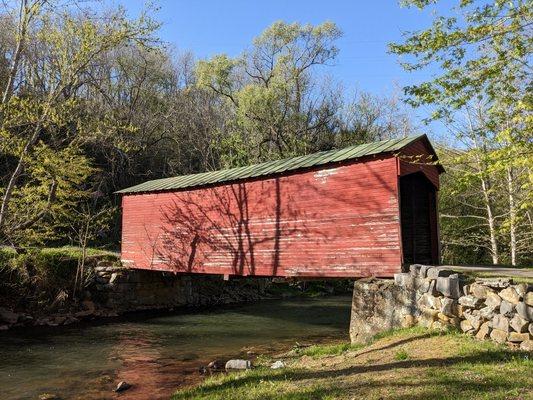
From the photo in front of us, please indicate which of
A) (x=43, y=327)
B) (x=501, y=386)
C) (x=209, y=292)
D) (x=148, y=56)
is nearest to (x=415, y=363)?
(x=501, y=386)

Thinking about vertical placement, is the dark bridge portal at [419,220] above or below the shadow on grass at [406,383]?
above

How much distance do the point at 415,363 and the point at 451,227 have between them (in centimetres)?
1924

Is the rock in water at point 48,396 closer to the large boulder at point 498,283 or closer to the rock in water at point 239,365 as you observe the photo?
the rock in water at point 239,365

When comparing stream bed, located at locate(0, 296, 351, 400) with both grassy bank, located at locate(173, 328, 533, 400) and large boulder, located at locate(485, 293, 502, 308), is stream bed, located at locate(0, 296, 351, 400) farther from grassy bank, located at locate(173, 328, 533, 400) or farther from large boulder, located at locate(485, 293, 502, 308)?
large boulder, located at locate(485, 293, 502, 308)

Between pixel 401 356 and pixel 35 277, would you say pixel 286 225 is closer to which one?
pixel 401 356

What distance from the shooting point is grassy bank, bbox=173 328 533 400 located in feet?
16.2

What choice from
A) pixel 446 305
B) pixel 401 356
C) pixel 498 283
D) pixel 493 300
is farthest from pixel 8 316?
pixel 498 283

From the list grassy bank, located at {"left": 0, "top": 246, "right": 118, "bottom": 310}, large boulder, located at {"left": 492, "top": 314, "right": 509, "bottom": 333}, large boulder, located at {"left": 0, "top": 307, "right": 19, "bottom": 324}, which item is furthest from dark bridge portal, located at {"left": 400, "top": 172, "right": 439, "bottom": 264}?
large boulder, located at {"left": 0, "top": 307, "right": 19, "bottom": 324}

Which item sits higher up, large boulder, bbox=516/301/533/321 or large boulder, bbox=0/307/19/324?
large boulder, bbox=516/301/533/321

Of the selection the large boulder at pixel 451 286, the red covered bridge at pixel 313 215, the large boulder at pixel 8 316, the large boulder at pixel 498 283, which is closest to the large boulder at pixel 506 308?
the large boulder at pixel 498 283

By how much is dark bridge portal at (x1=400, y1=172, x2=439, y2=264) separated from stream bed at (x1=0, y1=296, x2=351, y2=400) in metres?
3.10

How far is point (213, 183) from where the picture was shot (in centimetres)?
1548

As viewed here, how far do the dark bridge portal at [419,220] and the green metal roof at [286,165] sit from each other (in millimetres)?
1811

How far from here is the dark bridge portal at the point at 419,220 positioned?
12.5m
